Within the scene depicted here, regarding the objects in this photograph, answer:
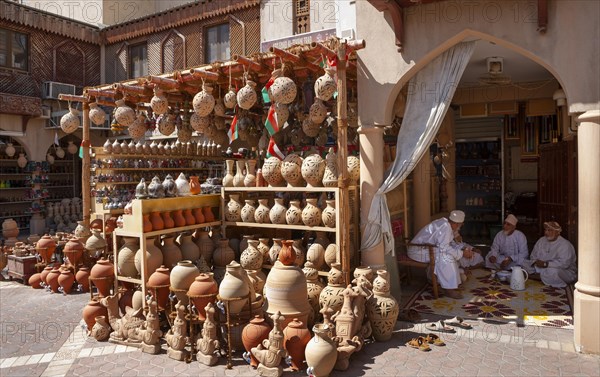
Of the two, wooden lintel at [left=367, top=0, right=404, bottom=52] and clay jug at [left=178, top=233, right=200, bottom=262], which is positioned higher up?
wooden lintel at [left=367, top=0, right=404, bottom=52]

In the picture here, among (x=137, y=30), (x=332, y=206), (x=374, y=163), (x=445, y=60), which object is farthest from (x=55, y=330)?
(x=137, y=30)

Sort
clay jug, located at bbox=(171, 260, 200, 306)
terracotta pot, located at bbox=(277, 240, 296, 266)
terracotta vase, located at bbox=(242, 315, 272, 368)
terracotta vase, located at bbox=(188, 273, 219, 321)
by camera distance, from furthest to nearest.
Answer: clay jug, located at bbox=(171, 260, 200, 306)
terracotta pot, located at bbox=(277, 240, 296, 266)
terracotta vase, located at bbox=(188, 273, 219, 321)
terracotta vase, located at bbox=(242, 315, 272, 368)

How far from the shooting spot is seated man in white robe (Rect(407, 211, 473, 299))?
601 centimetres

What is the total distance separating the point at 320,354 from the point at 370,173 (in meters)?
2.34

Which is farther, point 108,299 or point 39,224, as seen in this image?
point 39,224

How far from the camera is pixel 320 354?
379 cm

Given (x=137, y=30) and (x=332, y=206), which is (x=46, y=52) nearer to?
(x=137, y=30)

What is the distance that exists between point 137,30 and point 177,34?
1.70 meters

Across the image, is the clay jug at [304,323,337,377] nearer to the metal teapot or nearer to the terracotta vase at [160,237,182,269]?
the terracotta vase at [160,237,182,269]

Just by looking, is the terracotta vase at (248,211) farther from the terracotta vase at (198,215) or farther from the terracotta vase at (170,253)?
the terracotta vase at (170,253)

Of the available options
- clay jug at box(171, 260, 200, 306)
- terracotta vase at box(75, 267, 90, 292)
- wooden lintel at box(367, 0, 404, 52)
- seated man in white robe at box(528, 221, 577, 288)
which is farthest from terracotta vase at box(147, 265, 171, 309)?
seated man in white robe at box(528, 221, 577, 288)

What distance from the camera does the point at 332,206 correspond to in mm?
5297

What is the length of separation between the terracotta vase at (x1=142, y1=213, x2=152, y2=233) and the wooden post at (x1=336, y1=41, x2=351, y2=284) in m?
2.12

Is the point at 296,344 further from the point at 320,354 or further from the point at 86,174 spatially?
the point at 86,174
